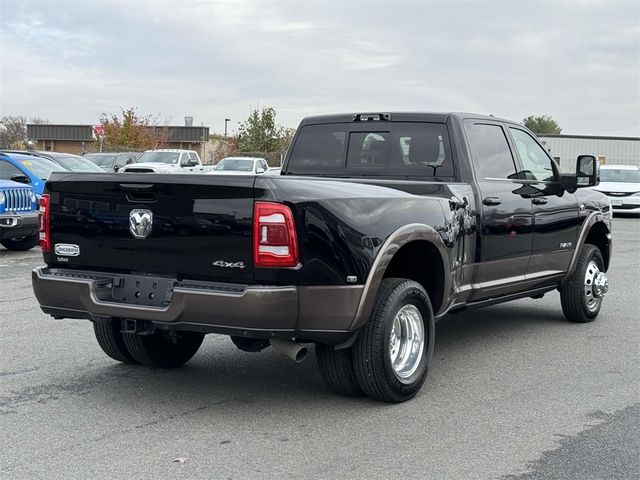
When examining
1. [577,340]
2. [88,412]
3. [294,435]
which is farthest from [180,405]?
[577,340]

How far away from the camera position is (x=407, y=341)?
5.74m

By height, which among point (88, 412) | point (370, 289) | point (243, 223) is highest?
point (243, 223)

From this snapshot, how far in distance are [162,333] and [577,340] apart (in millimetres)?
3829

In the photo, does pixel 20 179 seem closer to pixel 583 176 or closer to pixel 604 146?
pixel 583 176

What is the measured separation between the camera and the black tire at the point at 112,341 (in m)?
6.18

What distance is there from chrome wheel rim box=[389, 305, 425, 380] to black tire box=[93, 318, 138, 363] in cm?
195

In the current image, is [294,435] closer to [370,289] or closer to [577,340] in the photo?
[370,289]

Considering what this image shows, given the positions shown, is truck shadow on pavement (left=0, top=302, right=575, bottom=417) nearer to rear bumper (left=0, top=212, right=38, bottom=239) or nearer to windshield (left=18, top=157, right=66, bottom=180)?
rear bumper (left=0, top=212, right=38, bottom=239)

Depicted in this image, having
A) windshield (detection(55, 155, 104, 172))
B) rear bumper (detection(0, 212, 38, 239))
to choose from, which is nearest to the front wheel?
rear bumper (detection(0, 212, 38, 239))

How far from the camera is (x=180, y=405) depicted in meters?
5.54

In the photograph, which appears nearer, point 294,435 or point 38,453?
point 38,453

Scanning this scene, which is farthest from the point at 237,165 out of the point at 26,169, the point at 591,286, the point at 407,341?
the point at 407,341

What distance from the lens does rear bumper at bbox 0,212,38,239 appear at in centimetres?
1402

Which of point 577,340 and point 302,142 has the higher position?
point 302,142
